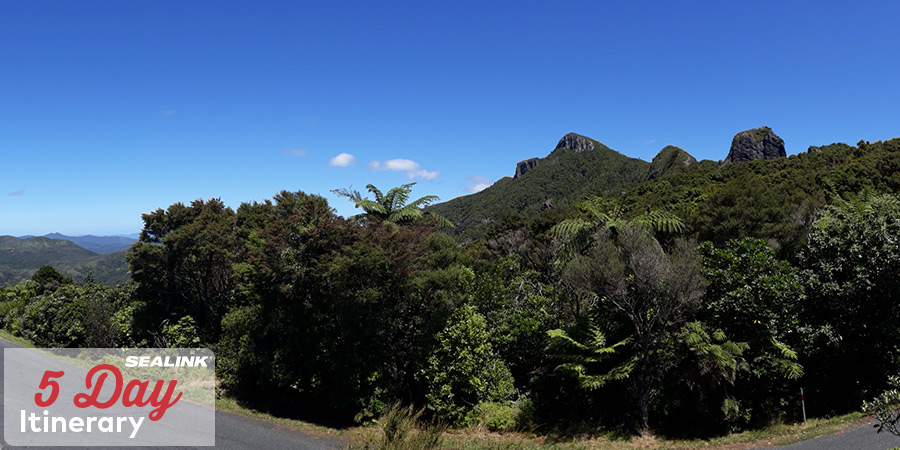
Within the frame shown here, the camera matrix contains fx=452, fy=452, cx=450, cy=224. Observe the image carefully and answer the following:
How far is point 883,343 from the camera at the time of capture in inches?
409

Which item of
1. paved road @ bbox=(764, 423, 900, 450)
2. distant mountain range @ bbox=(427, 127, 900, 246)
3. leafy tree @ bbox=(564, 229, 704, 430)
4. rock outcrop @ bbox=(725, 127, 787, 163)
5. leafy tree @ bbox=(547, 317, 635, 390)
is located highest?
rock outcrop @ bbox=(725, 127, 787, 163)

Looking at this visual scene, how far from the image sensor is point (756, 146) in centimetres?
8875

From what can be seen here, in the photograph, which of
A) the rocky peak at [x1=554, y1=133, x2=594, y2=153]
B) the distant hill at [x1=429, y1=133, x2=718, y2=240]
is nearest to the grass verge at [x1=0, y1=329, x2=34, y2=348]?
the distant hill at [x1=429, y1=133, x2=718, y2=240]

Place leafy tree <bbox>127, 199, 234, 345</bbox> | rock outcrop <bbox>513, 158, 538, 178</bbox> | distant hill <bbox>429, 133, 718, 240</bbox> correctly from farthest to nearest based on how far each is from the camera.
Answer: rock outcrop <bbox>513, 158, 538, 178</bbox> < distant hill <bbox>429, 133, 718, 240</bbox> < leafy tree <bbox>127, 199, 234, 345</bbox>

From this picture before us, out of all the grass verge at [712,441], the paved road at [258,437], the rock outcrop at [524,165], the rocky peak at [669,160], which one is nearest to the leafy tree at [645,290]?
the grass verge at [712,441]

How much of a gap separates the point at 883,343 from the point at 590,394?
667cm

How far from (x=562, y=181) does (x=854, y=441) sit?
351 feet

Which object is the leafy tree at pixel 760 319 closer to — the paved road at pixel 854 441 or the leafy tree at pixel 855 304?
the leafy tree at pixel 855 304

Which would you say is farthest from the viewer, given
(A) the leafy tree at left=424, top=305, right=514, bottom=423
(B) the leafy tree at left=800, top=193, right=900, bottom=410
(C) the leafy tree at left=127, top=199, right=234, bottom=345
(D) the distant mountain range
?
(D) the distant mountain range

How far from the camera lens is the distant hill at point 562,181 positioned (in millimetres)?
93625

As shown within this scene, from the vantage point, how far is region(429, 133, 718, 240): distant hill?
93.6m

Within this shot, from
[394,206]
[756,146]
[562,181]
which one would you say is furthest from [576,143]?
[394,206]

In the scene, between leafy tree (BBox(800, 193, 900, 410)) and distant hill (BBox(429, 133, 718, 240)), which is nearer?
leafy tree (BBox(800, 193, 900, 410))

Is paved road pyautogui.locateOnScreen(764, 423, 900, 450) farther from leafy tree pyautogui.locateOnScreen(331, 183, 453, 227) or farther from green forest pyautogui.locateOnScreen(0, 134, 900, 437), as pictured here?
leafy tree pyautogui.locateOnScreen(331, 183, 453, 227)
